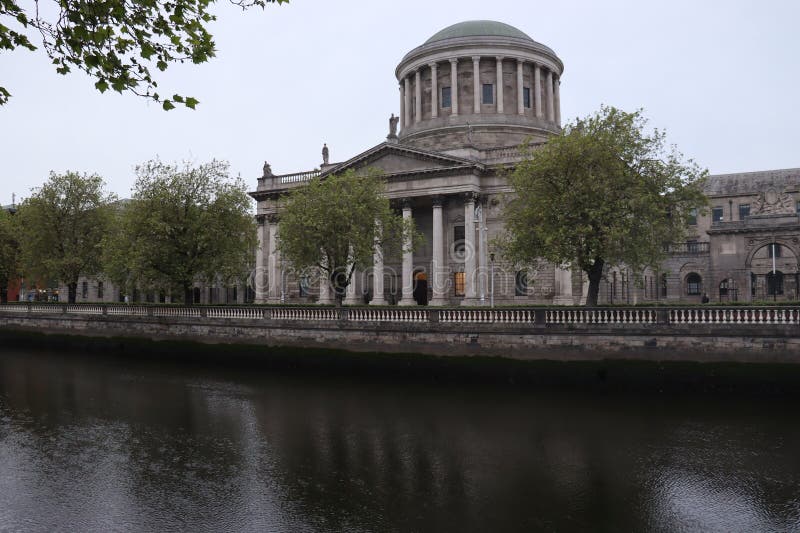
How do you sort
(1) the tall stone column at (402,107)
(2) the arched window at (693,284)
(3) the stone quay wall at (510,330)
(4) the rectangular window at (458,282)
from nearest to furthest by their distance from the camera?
1. (3) the stone quay wall at (510,330)
2. (4) the rectangular window at (458,282)
3. (2) the arched window at (693,284)
4. (1) the tall stone column at (402,107)

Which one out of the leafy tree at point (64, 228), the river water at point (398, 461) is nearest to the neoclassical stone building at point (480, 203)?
the leafy tree at point (64, 228)

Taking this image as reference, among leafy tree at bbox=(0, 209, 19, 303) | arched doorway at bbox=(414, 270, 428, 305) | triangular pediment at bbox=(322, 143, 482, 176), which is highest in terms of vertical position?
triangular pediment at bbox=(322, 143, 482, 176)

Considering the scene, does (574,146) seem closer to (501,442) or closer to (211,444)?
(501,442)

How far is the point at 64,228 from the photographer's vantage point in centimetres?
4519

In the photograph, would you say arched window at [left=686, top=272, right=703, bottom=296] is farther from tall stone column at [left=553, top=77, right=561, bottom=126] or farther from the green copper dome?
the green copper dome

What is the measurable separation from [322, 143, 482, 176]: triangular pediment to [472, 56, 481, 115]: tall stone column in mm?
11677

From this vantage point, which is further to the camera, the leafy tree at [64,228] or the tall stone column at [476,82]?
the tall stone column at [476,82]

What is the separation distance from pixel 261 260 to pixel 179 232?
2043 centimetres

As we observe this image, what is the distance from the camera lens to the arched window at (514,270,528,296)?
45094mm

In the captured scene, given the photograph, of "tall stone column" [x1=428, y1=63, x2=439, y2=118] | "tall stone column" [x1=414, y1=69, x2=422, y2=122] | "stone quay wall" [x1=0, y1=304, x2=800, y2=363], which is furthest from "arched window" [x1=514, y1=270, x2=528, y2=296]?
"stone quay wall" [x1=0, y1=304, x2=800, y2=363]

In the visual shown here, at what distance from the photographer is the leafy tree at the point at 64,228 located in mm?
44250

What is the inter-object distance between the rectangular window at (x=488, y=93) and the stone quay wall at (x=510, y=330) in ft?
111

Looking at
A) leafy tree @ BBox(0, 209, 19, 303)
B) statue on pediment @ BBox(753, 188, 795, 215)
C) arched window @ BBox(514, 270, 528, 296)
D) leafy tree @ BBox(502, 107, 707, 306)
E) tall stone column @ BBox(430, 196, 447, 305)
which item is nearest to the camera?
leafy tree @ BBox(502, 107, 707, 306)

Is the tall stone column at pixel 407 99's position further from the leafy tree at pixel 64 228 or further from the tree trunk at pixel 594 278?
the tree trunk at pixel 594 278
